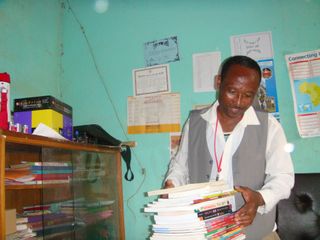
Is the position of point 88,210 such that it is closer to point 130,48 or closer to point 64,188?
point 64,188

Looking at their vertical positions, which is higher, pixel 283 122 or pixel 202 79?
pixel 202 79

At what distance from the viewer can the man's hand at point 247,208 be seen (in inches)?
42.0

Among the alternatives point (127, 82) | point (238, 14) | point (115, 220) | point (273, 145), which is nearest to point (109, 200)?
point (115, 220)

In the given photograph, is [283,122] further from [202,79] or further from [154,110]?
[154,110]

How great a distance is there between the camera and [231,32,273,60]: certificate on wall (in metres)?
1.97

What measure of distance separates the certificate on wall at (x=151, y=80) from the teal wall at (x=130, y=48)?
51mm

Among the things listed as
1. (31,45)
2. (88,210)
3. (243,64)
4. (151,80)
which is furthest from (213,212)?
(31,45)

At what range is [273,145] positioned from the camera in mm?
1388

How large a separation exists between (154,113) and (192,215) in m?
1.26

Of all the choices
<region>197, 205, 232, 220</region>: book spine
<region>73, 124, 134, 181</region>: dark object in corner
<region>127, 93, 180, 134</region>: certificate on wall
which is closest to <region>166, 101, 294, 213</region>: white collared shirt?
<region>197, 205, 232, 220</region>: book spine

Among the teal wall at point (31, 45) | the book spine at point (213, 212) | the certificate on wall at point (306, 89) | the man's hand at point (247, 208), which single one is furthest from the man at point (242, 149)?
the teal wall at point (31, 45)

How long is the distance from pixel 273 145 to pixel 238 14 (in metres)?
1.08

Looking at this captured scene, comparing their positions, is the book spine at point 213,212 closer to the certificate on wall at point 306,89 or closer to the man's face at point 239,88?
the man's face at point 239,88

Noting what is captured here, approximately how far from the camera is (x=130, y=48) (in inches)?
89.8
